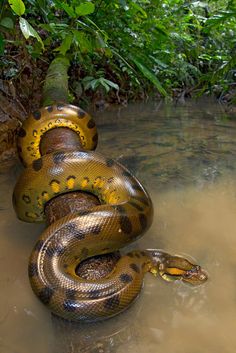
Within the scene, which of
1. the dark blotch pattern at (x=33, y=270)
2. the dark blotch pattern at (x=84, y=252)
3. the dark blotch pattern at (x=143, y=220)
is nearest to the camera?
the dark blotch pattern at (x=33, y=270)

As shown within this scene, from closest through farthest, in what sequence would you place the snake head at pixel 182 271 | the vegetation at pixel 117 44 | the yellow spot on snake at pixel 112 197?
the snake head at pixel 182 271
the yellow spot on snake at pixel 112 197
the vegetation at pixel 117 44

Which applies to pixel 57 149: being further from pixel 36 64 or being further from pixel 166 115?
pixel 166 115

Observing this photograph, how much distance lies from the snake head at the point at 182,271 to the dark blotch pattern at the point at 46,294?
747mm

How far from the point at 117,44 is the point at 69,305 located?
6.34 m

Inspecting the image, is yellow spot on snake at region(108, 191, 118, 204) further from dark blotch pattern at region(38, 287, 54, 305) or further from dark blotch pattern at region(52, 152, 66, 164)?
dark blotch pattern at region(38, 287, 54, 305)

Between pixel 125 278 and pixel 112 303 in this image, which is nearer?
pixel 112 303

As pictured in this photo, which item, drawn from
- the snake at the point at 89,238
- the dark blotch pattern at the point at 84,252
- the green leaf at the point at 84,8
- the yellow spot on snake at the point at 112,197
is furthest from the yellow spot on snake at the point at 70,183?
the green leaf at the point at 84,8

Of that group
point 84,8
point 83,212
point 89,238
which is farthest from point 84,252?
point 84,8

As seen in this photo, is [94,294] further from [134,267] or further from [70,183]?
[70,183]

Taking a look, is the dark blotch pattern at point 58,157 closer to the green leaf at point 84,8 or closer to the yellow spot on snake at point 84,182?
the yellow spot on snake at point 84,182

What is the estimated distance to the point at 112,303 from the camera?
1.85m

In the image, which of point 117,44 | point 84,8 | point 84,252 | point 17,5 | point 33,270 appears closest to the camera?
point 33,270

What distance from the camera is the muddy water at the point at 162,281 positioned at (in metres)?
1.78

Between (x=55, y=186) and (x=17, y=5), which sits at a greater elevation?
(x=17, y=5)
